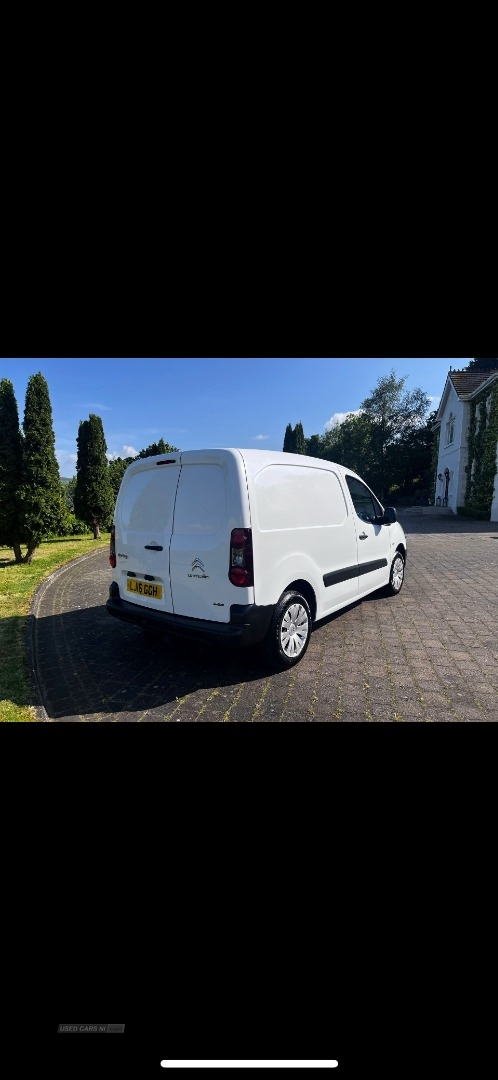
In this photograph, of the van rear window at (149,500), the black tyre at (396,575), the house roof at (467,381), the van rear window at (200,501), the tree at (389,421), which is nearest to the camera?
the van rear window at (200,501)

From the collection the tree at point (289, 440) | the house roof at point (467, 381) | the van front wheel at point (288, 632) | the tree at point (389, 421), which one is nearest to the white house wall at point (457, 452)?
the house roof at point (467, 381)

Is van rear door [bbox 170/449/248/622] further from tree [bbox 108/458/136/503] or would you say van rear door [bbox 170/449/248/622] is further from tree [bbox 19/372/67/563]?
tree [bbox 108/458/136/503]

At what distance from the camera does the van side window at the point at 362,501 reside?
4625 millimetres

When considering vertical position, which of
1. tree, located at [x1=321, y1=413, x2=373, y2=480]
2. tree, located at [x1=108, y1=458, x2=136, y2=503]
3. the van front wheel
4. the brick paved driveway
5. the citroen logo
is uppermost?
tree, located at [x1=321, y1=413, x2=373, y2=480]

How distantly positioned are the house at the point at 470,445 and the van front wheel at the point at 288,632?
1809 cm

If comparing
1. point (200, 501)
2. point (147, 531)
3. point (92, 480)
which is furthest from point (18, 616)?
point (92, 480)

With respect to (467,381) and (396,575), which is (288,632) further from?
(467,381)

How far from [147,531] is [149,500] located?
290 millimetres

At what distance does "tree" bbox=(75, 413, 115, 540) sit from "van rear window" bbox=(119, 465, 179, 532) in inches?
375

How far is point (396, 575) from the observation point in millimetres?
5855

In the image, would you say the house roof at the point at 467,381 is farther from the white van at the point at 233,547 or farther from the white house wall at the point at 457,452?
the white van at the point at 233,547

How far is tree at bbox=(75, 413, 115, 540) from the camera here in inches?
500

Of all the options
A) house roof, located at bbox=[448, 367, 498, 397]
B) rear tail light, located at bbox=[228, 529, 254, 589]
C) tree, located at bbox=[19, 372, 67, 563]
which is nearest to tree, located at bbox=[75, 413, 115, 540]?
tree, located at bbox=[19, 372, 67, 563]
